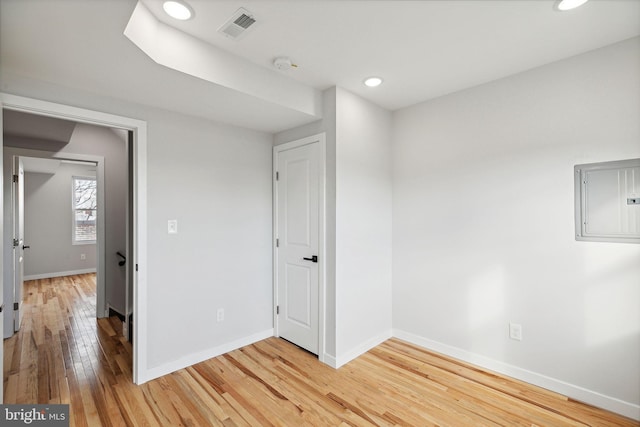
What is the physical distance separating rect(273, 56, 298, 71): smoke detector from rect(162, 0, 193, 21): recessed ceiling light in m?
0.67

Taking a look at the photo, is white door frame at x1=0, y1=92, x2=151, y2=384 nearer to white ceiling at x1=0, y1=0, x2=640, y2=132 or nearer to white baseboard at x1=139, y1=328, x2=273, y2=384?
white baseboard at x1=139, y1=328, x2=273, y2=384

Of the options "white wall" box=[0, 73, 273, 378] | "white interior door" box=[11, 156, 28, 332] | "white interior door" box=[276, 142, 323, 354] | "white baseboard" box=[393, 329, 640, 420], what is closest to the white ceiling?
"white wall" box=[0, 73, 273, 378]

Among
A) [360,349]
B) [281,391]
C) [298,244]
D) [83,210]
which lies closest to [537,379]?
[360,349]

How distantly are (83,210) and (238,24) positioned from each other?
7.40 metres

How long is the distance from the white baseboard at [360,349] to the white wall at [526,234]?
9.0 inches

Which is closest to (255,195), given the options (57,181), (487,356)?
(487,356)

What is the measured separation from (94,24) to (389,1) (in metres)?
1.53

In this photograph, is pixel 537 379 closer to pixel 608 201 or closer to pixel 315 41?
pixel 608 201

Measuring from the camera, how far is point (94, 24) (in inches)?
56.5

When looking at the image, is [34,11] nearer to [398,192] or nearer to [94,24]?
[94,24]

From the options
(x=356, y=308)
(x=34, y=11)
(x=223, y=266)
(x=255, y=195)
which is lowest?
(x=356, y=308)

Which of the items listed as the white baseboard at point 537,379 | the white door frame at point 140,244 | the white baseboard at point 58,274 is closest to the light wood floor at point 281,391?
the white baseboard at point 537,379

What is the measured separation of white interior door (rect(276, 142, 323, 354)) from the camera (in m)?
2.93

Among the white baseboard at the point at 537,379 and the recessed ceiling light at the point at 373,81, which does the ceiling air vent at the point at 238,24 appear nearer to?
the recessed ceiling light at the point at 373,81
